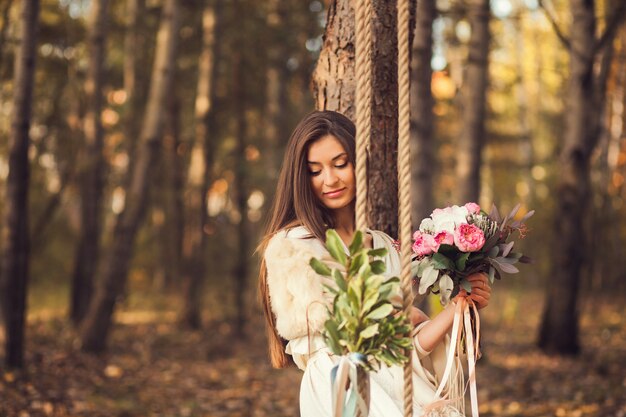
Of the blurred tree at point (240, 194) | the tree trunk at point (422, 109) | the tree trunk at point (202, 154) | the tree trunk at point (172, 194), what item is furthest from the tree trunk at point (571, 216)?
the tree trunk at point (172, 194)

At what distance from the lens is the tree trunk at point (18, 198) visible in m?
7.36

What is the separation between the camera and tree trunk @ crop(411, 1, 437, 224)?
7680 millimetres

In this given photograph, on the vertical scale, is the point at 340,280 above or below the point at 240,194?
below

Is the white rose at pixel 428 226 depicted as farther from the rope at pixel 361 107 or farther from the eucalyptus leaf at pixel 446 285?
the rope at pixel 361 107

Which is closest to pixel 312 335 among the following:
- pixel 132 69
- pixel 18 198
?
pixel 18 198

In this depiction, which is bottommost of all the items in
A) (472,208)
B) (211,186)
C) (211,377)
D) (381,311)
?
(211,377)

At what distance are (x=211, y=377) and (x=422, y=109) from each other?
4.25m

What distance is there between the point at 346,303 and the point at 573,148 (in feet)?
28.3

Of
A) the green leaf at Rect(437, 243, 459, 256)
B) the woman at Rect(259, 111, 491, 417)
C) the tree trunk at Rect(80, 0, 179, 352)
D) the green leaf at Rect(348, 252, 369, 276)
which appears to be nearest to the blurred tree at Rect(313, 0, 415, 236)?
the woman at Rect(259, 111, 491, 417)

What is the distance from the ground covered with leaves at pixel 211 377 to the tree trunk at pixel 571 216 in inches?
16.6

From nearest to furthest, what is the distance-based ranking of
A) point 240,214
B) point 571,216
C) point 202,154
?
1. point 571,216
2. point 240,214
3. point 202,154

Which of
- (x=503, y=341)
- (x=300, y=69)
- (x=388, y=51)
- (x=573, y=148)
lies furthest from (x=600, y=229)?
(x=388, y=51)

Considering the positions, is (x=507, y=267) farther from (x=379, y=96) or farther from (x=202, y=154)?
(x=202, y=154)

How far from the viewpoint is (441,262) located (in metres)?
2.83
